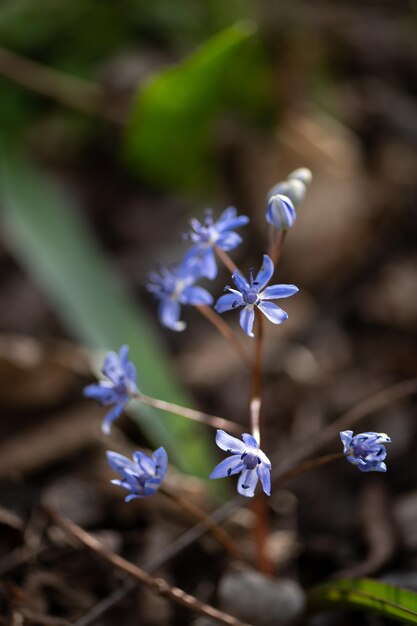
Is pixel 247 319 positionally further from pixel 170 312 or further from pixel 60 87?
pixel 60 87

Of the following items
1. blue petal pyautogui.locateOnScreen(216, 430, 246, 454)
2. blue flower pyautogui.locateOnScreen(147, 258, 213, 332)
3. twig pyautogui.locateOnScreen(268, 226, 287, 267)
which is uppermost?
twig pyautogui.locateOnScreen(268, 226, 287, 267)

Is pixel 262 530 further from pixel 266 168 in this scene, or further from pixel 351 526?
pixel 266 168

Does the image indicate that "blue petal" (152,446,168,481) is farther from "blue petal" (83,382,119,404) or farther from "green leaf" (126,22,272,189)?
"green leaf" (126,22,272,189)

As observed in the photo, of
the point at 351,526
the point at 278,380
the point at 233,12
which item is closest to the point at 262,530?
the point at 351,526

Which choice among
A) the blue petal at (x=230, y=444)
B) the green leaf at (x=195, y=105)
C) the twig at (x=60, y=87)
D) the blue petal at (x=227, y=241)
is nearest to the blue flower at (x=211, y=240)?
the blue petal at (x=227, y=241)

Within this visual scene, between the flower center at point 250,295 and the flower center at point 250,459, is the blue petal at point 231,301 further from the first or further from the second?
the flower center at point 250,459

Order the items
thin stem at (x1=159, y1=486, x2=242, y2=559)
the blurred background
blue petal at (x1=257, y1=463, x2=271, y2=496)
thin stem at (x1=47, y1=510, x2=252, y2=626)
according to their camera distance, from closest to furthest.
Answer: blue petal at (x1=257, y1=463, x2=271, y2=496) < thin stem at (x1=47, y1=510, x2=252, y2=626) < thin stem at (x1=159, y1=486, x2=242, y2=559) < the blurred background

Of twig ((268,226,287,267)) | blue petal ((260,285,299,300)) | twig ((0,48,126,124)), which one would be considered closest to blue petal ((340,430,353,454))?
blue petal ((260,285,299,300))
